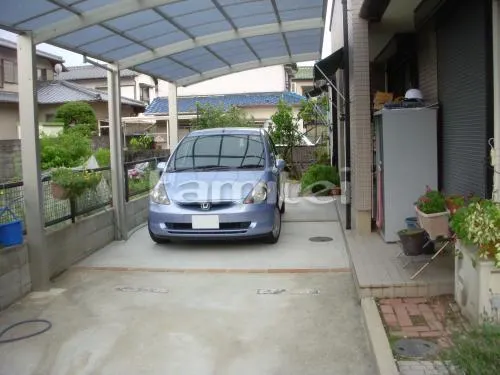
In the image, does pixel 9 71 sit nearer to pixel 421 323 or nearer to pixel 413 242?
pixel 413 242

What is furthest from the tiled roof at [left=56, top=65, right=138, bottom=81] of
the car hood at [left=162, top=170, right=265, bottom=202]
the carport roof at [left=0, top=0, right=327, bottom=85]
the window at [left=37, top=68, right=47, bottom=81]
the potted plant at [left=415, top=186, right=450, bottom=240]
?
the potted plant at [left=415, top=186, right=450, bottom=240]

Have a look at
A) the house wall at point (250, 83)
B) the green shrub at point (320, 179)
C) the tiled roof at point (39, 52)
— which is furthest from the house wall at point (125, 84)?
the green shrub at point (320, 179)

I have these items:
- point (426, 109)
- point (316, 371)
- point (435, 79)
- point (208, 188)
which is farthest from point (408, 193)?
point (316, 371)

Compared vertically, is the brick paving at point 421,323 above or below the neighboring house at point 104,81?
below

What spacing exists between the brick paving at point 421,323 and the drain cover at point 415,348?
62 mm

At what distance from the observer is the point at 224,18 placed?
8.29m

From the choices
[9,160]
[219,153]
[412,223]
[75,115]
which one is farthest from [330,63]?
[75,115]

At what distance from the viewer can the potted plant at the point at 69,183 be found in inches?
254

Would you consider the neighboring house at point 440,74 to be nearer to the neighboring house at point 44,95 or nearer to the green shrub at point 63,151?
the green shrub at point 63,151

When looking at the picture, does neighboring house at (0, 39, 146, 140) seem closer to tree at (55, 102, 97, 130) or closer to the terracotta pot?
tree at (55, 102, 97, 130)

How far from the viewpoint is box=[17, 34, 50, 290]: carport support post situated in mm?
5496

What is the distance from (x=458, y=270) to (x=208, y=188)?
3.70 m

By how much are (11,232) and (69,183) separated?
56.1 inches

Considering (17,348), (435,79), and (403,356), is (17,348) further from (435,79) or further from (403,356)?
(435,79)
